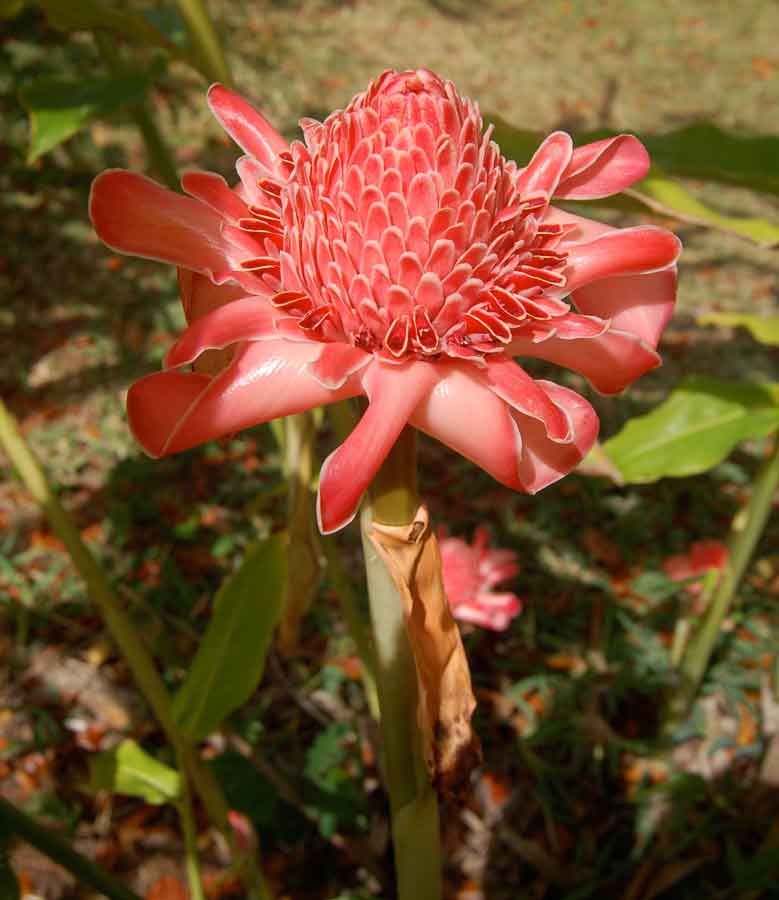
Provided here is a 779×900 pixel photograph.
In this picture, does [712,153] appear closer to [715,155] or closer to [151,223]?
[715,155]

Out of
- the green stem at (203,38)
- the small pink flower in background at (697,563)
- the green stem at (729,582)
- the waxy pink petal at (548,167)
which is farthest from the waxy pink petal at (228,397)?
the small pink flower in background at (697,563)

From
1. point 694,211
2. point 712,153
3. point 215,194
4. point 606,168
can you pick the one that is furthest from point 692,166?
point 215,194

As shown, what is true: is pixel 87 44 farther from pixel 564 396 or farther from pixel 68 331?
pixel 564 396

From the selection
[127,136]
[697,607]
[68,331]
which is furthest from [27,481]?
[127,136]

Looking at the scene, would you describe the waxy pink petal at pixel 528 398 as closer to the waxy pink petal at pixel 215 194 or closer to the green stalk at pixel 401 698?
the green stalk at pixel 401 698

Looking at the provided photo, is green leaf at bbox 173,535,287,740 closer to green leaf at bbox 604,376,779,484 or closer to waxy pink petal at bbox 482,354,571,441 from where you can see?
green leaf at bbox 604,376,779,484

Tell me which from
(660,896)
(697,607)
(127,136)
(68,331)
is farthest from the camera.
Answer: (127,136)
